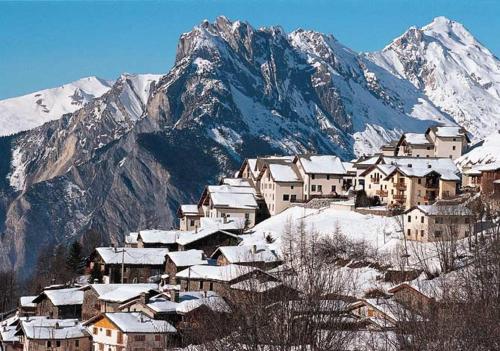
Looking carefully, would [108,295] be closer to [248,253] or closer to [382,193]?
[248,253]

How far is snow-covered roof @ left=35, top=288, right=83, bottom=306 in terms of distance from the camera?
319ft

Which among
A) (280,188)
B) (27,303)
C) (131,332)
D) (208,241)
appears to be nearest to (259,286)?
(131,332)

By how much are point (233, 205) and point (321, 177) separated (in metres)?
10.8

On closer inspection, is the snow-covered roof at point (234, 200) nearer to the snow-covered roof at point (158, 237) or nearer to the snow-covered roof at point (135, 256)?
the snow-covered roof at point (158, 237)

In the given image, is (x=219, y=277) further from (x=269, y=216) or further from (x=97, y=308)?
(x=269, y=216)

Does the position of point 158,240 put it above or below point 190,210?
below

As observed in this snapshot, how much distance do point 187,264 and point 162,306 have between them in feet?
60.4

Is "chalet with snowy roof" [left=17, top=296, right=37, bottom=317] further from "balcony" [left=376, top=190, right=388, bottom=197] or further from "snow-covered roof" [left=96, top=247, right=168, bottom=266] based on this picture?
"balcony" [left=376, top=190, right=388, bottom=197]

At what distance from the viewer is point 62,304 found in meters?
97.0

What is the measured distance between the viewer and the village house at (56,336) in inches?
3327

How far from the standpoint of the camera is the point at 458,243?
91.6 metres

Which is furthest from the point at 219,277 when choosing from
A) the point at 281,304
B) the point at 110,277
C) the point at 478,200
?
the point at 281,304

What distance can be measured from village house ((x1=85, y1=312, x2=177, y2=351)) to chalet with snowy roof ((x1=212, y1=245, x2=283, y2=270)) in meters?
15.9

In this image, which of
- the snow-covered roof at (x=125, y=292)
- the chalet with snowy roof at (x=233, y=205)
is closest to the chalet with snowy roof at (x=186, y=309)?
the snow-covered roof at (x=125, y=292)
